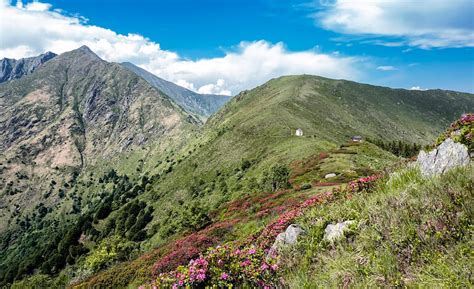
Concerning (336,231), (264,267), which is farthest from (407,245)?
(264,267)

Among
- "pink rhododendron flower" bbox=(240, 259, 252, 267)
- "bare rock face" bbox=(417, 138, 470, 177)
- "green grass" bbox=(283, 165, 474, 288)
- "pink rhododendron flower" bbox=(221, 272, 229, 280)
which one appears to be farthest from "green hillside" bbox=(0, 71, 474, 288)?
"pink rhododendron flower" bbox=(221, 272, 229, 280)

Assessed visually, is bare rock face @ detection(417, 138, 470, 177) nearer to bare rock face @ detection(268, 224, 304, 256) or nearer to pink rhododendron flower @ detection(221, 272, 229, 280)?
bare rock face @ detection(268, 224, 304, 256)

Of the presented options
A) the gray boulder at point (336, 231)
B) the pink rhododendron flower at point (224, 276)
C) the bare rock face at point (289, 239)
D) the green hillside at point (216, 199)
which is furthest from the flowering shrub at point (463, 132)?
the pink rhododendron flower at point (224, 276)

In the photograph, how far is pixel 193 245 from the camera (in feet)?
92.4

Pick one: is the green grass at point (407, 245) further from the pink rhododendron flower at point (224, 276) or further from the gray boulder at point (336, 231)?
the pink rhododendron flower at point (224, 276)

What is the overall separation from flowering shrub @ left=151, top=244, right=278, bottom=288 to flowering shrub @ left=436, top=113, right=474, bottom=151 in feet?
25.3

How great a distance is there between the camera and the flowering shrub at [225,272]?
7.45m

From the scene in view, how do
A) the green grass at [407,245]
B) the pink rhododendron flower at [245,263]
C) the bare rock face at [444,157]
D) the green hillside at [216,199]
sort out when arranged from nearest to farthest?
the green grass at [407,245] → the pink rhododendron flower at [245,263] → the bare rock face at [444,157] → the green hillside at [216,199]

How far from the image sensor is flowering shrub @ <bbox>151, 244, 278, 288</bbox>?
7.45 meters

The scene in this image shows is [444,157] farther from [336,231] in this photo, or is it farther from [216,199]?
[216,199]

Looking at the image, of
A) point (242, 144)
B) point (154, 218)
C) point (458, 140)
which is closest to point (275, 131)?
point (242, 144)

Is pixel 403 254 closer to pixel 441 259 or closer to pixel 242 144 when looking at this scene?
pixel 441 259

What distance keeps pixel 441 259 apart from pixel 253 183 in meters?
65.2

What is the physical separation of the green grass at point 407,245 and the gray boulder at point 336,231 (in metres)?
0.19
